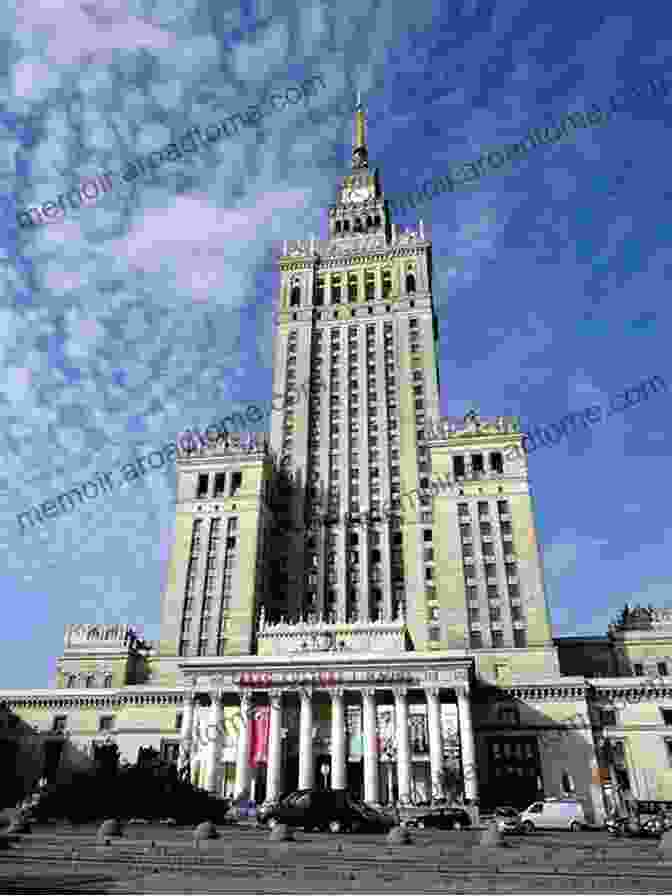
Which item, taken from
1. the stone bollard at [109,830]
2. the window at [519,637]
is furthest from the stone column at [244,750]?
the stone bollard at [109,830]

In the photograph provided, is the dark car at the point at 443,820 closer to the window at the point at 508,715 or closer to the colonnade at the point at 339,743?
the colonnade at the point at 339,743

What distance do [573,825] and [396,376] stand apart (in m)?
76.6

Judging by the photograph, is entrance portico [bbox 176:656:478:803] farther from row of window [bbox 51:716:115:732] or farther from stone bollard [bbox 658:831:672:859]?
stone bollard [bbox 658:831:672:859]

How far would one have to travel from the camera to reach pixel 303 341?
11719cm

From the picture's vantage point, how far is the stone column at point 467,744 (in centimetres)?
6500

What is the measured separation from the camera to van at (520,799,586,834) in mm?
41438

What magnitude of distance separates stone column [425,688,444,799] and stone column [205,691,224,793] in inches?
845

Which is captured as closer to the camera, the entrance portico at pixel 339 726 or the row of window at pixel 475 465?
the entrance portico at pixel 339 726

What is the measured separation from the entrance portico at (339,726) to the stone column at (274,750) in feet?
0.33

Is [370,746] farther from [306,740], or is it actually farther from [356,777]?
[306,740]

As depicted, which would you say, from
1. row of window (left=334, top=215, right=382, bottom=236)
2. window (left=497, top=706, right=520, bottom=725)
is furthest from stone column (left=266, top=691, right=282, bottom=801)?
row of window (left=334, top=215, right=382, bottom=236)

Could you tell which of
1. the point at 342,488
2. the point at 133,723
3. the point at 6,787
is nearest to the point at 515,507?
the point at 342,488

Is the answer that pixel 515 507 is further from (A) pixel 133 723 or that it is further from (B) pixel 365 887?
(B) pixel 365 887

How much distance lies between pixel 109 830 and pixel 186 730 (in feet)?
150
